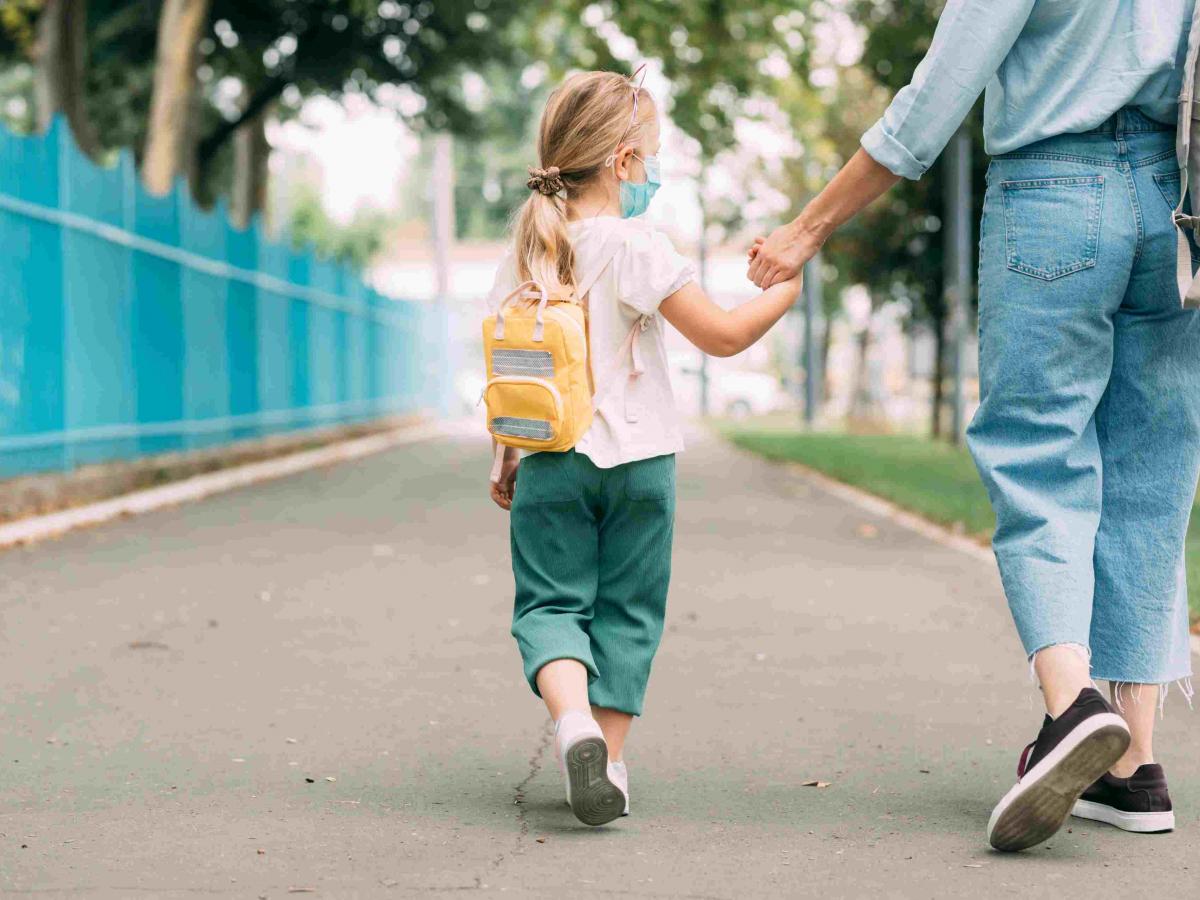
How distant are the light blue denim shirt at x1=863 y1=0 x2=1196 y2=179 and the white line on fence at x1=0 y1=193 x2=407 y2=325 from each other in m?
8.50

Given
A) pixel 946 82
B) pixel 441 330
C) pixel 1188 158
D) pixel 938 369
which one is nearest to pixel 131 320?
pixel 946 82

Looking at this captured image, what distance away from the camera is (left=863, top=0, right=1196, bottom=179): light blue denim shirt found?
11.4 feet

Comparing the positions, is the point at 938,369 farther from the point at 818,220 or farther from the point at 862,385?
the point at 818,220

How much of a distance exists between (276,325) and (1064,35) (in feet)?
55.0

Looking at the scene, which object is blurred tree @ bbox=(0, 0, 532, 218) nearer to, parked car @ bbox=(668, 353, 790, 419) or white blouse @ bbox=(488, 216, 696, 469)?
white blouse @ bbox=(488, 216, 696, 469)

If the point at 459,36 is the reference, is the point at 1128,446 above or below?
below

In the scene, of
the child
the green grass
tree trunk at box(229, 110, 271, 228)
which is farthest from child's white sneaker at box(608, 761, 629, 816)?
tree trunk at box(229, 110, 271, 228)

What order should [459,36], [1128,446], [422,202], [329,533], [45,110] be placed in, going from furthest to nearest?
[422,202], [459,36], [45,110], [329,533], [1128,446]

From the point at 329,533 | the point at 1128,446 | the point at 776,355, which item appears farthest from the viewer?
the point at 776,355

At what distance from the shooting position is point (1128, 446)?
368 centimetres

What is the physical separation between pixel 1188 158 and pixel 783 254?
796 millimetres

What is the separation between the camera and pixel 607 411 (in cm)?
375

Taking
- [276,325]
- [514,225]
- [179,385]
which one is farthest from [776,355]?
[514,225]

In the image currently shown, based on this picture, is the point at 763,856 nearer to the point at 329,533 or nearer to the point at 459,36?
the point at 329,533
